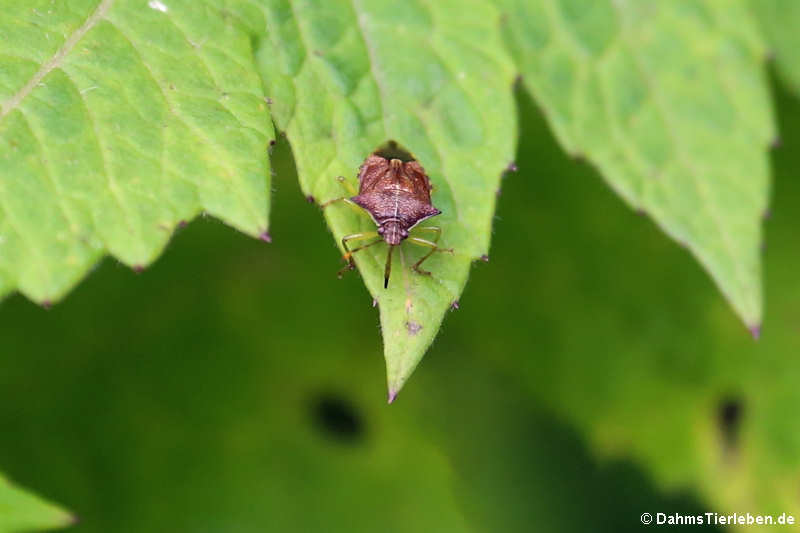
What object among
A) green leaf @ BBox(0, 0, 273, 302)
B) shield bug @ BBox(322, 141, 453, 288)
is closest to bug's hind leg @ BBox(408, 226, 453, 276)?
shield bug @ BBox(322, 141, 453, 288)

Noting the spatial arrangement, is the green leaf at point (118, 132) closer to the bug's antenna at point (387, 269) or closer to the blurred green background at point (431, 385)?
the bug's antenna at point (387, 269)

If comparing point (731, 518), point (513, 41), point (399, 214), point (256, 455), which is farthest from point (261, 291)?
point (731, 518)

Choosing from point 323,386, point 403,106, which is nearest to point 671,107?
point 403,106

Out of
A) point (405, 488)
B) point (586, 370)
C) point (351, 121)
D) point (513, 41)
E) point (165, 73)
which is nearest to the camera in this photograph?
point (165, 73)

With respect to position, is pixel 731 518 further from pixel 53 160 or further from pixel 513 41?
pixel 53 160

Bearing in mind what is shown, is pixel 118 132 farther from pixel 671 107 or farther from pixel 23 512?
pixel 671 107

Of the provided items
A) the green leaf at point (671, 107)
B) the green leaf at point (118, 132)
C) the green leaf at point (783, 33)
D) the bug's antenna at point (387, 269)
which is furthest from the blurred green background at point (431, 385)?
the bug's antenna at point (387, 269)
